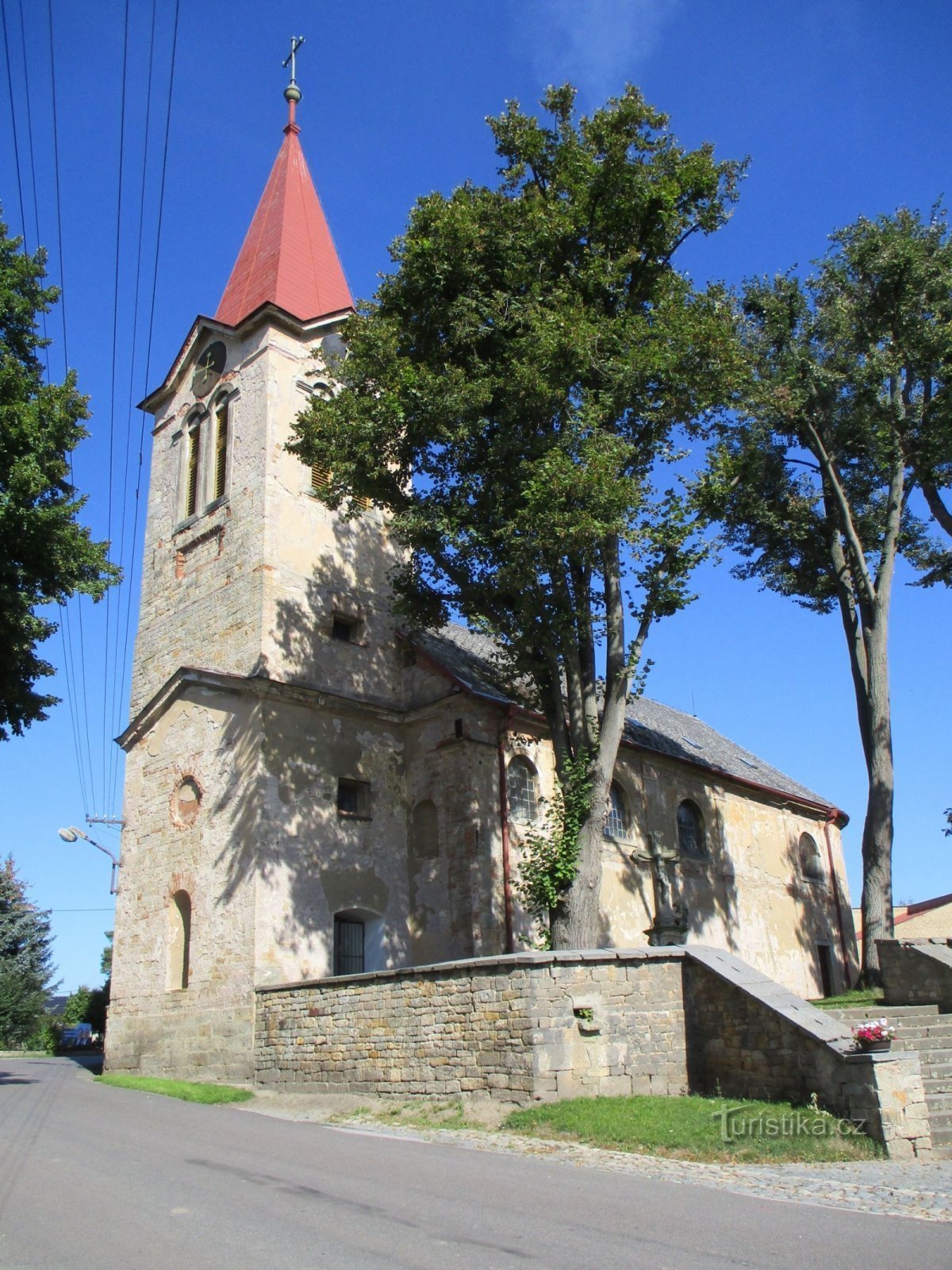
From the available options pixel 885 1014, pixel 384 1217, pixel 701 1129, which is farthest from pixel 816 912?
pixel 384 1217

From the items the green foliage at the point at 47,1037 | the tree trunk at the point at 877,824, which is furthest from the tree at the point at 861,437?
the green foliage at the point at 47,1037

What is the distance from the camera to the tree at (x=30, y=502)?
44.5 ft

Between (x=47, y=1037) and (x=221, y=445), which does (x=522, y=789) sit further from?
(x=47, y=1037)

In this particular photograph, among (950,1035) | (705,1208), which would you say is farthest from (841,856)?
(705,1208)

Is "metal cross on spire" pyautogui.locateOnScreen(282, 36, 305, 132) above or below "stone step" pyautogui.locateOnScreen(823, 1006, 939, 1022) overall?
above

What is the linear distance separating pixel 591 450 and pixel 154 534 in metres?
13.4

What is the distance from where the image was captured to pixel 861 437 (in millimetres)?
20766

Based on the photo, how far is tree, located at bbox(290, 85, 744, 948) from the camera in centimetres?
1384

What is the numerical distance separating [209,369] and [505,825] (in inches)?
514

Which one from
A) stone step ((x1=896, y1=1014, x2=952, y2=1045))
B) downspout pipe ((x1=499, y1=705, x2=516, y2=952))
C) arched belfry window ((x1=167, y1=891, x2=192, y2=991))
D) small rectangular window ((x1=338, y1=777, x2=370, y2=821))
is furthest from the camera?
small rectangular window ((x1=338, y1=777, x2=370, y2=821))

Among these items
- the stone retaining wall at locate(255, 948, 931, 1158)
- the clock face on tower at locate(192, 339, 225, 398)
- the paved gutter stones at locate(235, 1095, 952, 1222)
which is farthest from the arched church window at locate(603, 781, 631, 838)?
the clock face on tower at locate(192, 339, 225, 398)

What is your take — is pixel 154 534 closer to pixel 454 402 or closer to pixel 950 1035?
pixel 454 402

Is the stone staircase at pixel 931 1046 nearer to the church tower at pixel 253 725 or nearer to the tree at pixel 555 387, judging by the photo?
the tree at pixel 555 387

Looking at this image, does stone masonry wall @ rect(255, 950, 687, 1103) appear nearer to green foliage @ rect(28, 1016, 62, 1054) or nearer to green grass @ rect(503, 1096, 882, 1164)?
green grass @ rect(503, 1096, 882, 1164)
